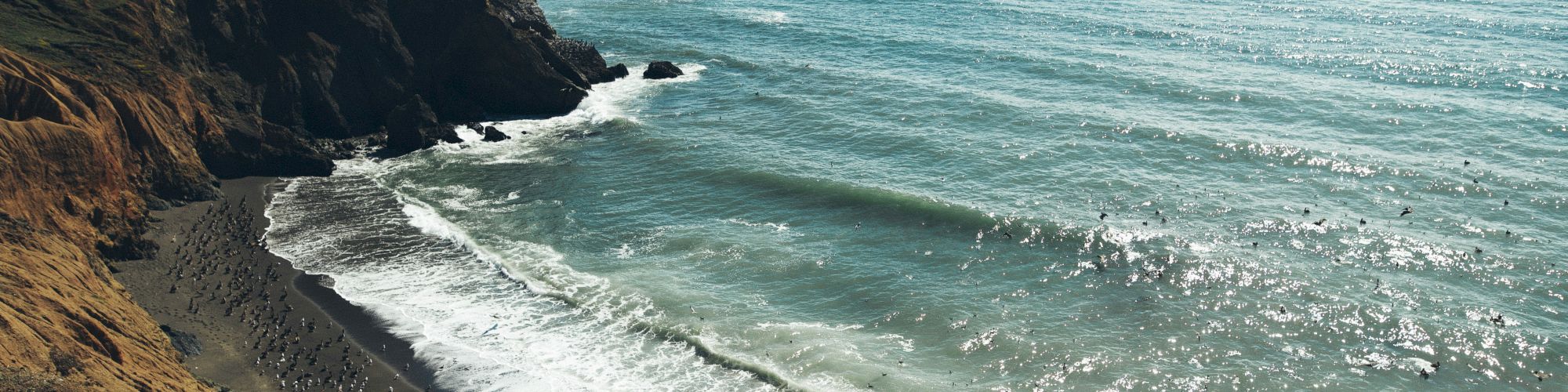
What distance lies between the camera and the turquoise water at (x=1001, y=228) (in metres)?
37.7

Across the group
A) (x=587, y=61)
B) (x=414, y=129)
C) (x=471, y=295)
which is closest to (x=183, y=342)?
(x=471, y=295)

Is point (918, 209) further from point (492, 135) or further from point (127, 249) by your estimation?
point (127, 249)

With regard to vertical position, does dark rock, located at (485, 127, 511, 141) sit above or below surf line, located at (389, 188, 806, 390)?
above

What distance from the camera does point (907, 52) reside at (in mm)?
87000

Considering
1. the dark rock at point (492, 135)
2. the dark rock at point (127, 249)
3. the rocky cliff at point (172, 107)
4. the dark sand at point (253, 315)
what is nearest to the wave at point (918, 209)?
the dark rock at point (492, 135)

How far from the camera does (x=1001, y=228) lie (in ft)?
160

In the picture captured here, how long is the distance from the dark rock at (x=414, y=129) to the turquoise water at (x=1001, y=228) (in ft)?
3.47

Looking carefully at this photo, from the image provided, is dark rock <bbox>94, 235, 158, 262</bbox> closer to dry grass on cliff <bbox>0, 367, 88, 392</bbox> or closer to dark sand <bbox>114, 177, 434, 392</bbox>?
dark sand <bbox>114, 177, 434, 392</bbox>

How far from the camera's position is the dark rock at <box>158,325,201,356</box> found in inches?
1388

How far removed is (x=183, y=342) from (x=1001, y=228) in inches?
1310

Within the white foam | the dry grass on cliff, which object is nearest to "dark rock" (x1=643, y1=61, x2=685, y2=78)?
the white foam

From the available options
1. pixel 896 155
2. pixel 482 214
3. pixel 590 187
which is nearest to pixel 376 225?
pixel 482 214

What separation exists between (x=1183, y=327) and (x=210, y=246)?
→ 39.4 m

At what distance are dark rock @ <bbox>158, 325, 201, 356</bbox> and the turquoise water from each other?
248 inches
